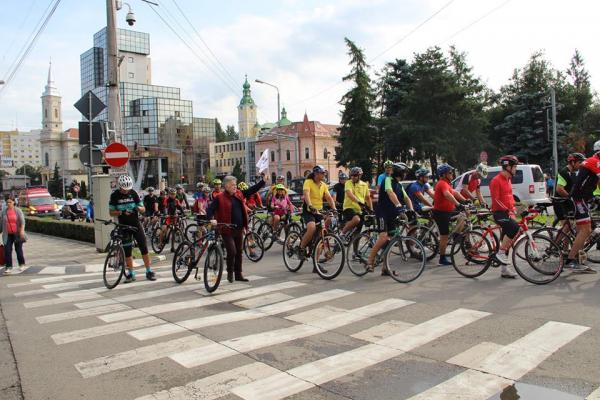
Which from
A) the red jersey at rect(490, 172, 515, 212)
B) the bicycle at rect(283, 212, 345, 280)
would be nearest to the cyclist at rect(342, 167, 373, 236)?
the bicycle at rect(283, 212, 345, 280)

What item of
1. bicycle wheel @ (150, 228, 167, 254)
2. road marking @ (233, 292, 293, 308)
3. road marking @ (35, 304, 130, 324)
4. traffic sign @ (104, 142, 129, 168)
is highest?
traffic sign @ (104, 142, 129, 168)

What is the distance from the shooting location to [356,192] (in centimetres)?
966

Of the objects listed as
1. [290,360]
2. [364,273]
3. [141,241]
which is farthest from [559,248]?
[141,241]

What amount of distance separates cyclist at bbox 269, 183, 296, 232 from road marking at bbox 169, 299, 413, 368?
20.9ft

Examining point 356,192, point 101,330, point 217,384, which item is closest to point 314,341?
point 217,384

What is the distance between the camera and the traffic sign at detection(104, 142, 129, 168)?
12.5 m

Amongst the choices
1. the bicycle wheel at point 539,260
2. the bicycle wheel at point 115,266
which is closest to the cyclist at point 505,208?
the bicycle wheel at point 539,260

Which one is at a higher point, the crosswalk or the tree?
the tree

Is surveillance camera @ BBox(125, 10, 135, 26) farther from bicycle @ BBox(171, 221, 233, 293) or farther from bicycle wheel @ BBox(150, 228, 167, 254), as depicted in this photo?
bicycle @ BBox(171, 221, 233, 293)

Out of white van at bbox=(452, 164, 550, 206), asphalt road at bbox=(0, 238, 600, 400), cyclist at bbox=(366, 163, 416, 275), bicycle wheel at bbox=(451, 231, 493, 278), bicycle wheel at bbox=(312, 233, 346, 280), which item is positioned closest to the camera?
asphalt road at bbox=(0, 238, 600, 400)

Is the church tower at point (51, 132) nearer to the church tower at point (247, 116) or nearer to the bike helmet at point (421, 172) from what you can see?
the church tower at point (247, 116)

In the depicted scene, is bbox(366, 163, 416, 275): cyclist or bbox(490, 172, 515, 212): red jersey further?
bbox(366, 163, 416, 275): cyclist

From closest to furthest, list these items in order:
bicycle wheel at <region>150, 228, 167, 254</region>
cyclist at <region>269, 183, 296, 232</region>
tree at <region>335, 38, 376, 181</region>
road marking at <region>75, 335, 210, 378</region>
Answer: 1. road marking at <region>75, 335, 210, 378</region>
2. cyclist at <region>269, 183, 296, 232</region>
3. bicycle wheel at <region>150, 228, 167, 254</region>
4. tree at <region>335, 38, 376, 181</region>

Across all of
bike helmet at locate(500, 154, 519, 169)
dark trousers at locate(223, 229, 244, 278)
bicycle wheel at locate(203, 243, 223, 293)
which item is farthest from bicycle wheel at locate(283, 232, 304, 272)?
bike helmet at locate(500, 154, 519, 169)
